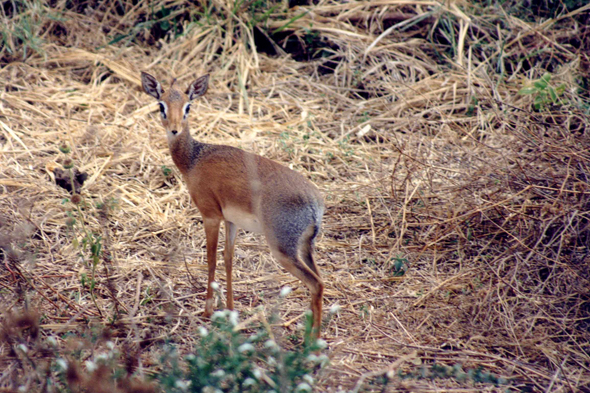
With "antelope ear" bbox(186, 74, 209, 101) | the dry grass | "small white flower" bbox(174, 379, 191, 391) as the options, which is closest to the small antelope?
"antelope ear" bbox(186, 74, 209, 101)

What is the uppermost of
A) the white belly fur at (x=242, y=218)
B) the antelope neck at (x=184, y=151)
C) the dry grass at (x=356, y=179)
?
the antelope neck at (x=184, y=151)

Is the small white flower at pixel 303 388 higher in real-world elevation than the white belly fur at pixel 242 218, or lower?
higher

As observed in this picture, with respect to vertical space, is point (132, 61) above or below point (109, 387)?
below

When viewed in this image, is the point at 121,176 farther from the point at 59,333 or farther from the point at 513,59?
the point at 513,59

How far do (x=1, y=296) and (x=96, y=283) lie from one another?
0.61m

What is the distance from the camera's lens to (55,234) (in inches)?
191

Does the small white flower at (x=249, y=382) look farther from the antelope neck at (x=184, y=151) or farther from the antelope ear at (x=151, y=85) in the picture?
the antelope ear at (x=151, y=85)

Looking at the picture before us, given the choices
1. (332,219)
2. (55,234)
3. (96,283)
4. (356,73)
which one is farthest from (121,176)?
(356,73)

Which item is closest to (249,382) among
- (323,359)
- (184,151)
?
(323,359)

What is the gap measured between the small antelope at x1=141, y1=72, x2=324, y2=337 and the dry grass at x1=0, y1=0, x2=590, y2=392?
398mm

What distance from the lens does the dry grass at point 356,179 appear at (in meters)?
3.96

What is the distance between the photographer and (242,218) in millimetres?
4012

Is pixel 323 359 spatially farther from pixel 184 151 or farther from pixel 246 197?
pixel 184 151

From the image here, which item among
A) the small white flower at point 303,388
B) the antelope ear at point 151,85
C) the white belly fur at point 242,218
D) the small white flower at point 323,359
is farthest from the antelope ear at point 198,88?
the small white flower at point 303,388
